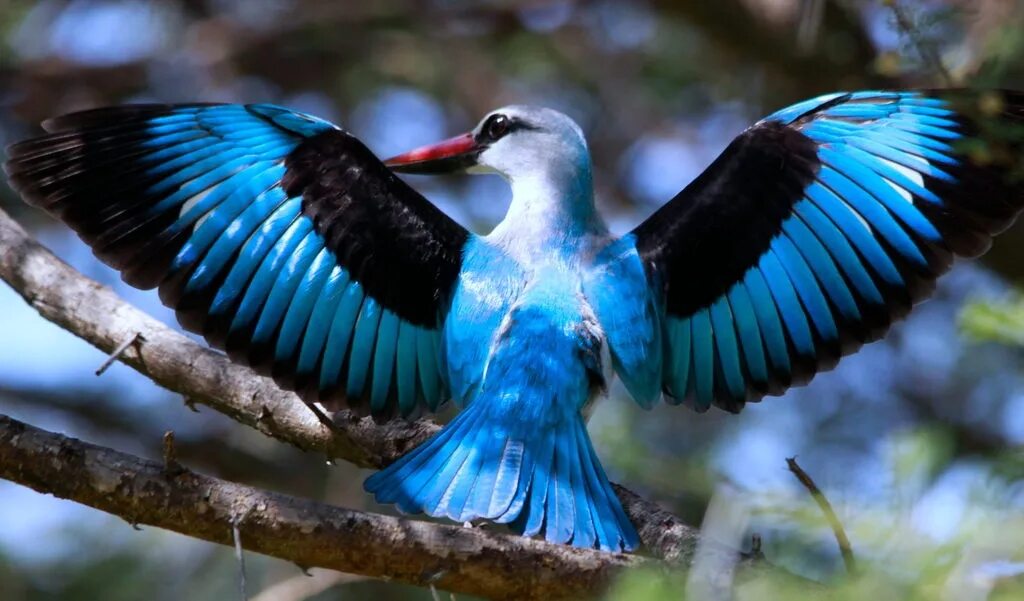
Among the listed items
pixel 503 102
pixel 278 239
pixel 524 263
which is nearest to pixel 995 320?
pixel 524 263

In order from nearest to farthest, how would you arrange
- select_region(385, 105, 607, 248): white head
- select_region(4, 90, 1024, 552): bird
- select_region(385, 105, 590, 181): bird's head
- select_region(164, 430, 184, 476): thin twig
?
select_region(164, 430, 184, 476): thin twig
select_region(4, 90, 1024, 552): bird
select_region(385, 105, 607, 248): white head
select_region(385, 105, 590, 181): bird's head

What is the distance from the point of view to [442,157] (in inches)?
190

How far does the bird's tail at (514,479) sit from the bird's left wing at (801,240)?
2.11 feet

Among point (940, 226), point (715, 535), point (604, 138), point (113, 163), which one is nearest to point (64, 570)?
point (113, 163)

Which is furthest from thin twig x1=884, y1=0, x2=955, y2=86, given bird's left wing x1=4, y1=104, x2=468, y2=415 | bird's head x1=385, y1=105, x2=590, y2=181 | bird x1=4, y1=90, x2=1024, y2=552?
bird's left wing x1=4, y1=104, x2=468, y2=415

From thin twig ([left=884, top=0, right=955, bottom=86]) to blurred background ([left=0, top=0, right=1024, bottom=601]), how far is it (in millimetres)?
594

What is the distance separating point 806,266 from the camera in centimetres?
431

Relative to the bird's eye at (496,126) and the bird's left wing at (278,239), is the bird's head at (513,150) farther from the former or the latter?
the bird's left wing at (278,239)

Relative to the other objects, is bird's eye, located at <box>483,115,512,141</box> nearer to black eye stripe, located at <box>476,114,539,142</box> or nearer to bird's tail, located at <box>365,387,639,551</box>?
black eye stripe, located at <box>476,114,539,142</box>

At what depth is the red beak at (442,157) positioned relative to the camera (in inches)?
190

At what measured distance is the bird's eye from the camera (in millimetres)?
4793

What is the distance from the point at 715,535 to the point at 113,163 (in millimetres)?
2348

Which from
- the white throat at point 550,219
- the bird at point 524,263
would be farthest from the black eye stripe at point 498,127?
the bird at point 524,263

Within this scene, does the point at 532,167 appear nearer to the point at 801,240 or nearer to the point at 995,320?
the point at 801,240
